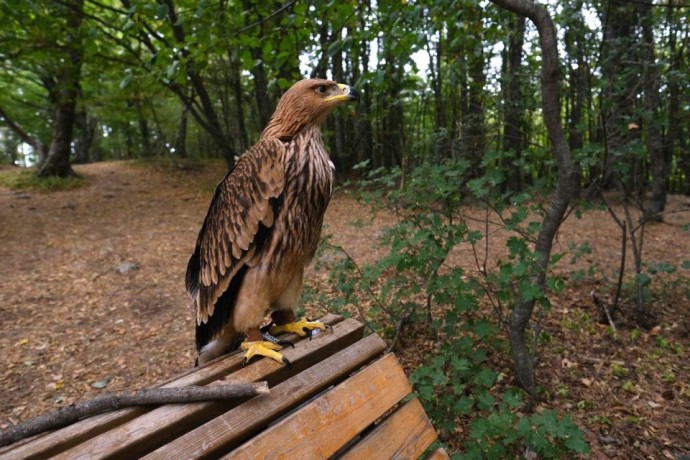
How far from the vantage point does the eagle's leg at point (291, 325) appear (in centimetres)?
190

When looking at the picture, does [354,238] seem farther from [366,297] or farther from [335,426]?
[335,426]

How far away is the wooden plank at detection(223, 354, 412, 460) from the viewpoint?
1.23 meters

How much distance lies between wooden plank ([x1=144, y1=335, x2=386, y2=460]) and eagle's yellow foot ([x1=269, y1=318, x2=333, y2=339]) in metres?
0.22

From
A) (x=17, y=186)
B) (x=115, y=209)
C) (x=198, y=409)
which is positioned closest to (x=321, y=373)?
(x=198, y=409)

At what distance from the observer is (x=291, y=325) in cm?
194

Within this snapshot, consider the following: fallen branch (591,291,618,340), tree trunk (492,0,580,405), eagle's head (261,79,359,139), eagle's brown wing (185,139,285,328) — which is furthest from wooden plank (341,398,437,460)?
fallen branch (591,291,618,340)

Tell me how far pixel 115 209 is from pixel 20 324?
5.48m

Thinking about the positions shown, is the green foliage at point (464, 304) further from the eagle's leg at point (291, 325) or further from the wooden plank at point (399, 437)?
the eagle's leg at point (291, 325)

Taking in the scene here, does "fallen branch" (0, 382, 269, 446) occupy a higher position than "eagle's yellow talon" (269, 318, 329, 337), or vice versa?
"fallen branch" (0, 382, 269, 446)

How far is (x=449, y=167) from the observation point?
2.81 metres

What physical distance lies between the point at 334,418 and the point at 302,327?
558 mm

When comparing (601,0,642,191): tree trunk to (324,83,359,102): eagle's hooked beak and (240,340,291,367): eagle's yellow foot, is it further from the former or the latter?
(240,340,291,367): eagle's yellow foot

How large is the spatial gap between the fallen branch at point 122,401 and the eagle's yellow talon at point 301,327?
0.59m

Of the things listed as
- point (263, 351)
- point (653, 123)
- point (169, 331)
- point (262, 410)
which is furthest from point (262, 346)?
point (653, 123)
